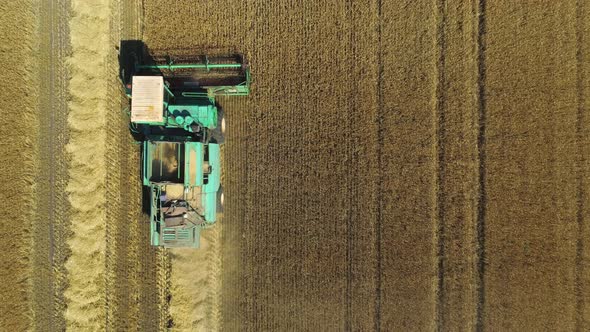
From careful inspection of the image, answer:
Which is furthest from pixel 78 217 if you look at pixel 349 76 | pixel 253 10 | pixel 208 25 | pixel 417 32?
pixel 417 32

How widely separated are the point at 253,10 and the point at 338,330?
33.5 feet

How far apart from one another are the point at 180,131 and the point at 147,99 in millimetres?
1264

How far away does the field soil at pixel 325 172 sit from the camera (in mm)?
10875

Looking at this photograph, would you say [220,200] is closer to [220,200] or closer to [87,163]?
[220,200]

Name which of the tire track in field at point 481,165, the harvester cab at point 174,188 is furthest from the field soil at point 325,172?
the harvester cab at point 174,188

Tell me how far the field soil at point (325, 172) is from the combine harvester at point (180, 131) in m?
0.52

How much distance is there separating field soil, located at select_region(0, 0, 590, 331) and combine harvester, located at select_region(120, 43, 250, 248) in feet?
1.69

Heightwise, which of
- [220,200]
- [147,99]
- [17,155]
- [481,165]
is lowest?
[220,200]

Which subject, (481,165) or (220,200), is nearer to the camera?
(481,165)

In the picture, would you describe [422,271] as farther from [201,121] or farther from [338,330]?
[201,121]

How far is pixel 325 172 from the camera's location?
36.8ft

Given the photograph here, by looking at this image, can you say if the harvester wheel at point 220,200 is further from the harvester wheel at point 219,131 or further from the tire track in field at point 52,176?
the tire track in field at point 52,176

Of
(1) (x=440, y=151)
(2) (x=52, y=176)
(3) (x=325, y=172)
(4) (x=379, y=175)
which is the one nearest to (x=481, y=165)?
(1) (x=440, y=151)

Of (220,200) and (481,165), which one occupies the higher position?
(481,165)
